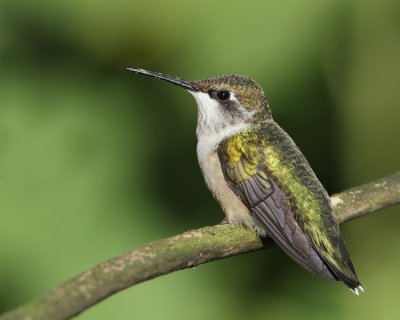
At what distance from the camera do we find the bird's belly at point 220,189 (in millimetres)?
3357

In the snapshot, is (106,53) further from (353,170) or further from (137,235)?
(353,170)

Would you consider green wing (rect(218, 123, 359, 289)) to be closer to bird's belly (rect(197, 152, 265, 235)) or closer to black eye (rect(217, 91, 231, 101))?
bird's belly (rect(197, 152, 265, 235))

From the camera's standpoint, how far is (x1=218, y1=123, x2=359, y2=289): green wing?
3.07m

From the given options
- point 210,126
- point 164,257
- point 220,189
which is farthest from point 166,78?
point 164,257

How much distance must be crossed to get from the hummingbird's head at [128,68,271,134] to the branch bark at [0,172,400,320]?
56 centimetres

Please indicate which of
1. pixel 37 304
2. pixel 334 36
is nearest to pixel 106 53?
pixel 334 36

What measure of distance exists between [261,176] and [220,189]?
0.64ft

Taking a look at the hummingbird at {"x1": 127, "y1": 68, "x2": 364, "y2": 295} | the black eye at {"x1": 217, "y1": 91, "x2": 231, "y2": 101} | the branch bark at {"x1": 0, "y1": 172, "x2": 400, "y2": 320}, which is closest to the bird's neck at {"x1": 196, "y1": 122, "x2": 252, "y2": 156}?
the hummingbird at {"x1": 127, "y1": 68, "x2": 364, "y2": 295}

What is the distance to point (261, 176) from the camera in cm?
335

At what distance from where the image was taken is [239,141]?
351cm

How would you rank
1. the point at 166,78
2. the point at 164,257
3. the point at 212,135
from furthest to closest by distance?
1. the point at 212,135
2. the point at 166,78
3. the point at 164,257

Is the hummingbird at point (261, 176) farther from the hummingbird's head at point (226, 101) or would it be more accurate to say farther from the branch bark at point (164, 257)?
the branch bark at point (164, 257)

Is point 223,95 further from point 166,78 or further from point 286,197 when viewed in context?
point 286,197

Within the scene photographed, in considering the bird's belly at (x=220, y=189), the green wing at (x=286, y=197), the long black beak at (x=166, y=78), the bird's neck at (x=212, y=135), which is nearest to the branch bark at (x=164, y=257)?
the green wing at (x=286, y=197)
